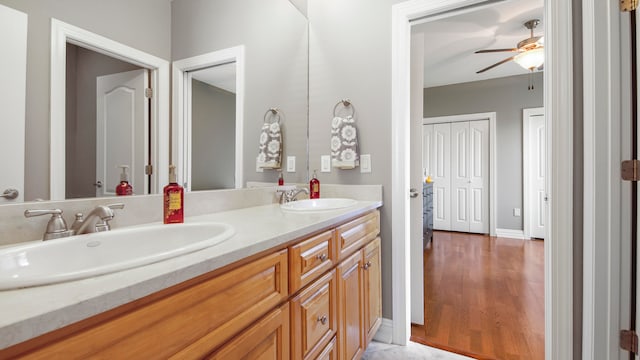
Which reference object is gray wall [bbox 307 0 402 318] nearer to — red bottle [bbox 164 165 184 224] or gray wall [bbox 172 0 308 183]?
gray wall [bbox 172 0 308 183]

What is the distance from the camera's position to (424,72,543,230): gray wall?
451 cm

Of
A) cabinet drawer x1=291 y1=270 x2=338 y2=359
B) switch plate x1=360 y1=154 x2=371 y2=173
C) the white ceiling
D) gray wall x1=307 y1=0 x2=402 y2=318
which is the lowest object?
cabinet drawer x1=291 y1=270 x2=338 y2=359

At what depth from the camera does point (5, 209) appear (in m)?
0.77

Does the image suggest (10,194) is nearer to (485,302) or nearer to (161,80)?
(161,80)

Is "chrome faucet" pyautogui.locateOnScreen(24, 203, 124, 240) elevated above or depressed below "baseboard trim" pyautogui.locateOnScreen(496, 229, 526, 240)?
above

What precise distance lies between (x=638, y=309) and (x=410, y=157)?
3.98 feet

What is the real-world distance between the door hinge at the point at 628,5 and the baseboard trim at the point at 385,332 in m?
1.84

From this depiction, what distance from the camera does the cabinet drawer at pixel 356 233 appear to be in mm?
1307

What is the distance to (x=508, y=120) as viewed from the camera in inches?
181

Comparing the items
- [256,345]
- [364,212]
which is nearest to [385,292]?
[364,212]

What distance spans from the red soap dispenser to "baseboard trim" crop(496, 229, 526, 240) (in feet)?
16.6

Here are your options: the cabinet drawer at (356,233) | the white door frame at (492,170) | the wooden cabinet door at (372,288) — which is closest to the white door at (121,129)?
the cabinet drawer at (356,233)

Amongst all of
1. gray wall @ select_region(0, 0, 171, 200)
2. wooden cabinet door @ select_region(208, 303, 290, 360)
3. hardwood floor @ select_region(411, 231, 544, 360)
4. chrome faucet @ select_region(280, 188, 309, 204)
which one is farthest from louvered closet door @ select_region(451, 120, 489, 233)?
gray wall @ select_region(0, 0, 171, 200)

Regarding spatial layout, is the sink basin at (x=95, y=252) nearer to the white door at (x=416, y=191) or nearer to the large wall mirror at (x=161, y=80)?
the large wall mirror at (x=161, y=80)
